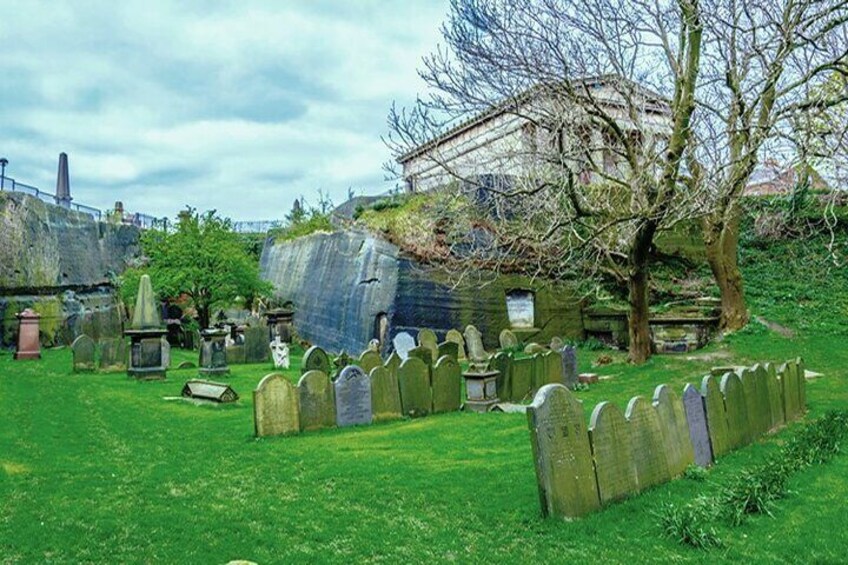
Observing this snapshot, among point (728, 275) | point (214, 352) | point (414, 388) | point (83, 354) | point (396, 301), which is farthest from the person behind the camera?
point (396, 301)

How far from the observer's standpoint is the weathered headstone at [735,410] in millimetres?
6795

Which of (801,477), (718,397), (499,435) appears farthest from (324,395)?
(801,477)

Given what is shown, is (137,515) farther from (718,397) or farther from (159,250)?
(159,250)

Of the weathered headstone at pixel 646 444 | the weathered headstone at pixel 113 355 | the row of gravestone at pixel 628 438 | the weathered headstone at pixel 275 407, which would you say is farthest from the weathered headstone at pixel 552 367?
the weathered headstone at pixel 113 355

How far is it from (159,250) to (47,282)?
17.0 ft

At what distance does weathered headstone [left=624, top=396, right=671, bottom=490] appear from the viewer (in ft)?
17.3

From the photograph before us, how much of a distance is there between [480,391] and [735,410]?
4115 mm

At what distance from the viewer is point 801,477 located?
227 inches

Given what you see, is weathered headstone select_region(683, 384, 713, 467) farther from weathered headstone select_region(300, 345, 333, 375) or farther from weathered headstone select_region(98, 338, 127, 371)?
weathered headstone select_region(98, 338, 127, 371)

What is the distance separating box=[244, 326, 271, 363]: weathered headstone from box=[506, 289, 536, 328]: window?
315 inches

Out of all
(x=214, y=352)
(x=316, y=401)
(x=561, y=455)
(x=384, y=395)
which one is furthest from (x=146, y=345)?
(x=561, y=455)

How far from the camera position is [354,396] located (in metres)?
8.98

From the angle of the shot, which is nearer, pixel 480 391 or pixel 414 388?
pixel 414 388

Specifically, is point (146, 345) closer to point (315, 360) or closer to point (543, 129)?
point (315, 360)
